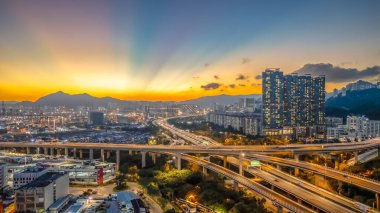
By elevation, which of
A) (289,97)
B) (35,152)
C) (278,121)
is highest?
(289,97)

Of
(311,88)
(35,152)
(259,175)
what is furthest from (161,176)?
(311,88)

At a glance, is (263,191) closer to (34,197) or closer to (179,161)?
(179,161)

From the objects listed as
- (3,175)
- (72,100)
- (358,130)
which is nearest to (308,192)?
(3,175)

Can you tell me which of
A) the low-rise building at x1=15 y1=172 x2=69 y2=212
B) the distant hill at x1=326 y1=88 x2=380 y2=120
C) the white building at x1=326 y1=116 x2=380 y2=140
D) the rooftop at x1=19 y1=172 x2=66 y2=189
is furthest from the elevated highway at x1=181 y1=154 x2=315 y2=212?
the distant hill at x1=326 y1=88 x2=380 y2=120

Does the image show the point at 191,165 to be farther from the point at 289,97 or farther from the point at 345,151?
the point at 289,97

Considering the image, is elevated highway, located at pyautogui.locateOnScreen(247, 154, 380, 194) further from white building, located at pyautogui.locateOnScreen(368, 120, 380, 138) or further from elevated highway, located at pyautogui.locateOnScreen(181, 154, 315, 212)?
white building, located at pyautogui.locateOnScreen(368, 120, 380, 138)

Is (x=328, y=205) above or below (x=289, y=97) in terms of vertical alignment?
below
